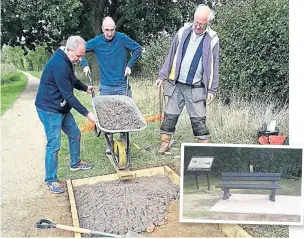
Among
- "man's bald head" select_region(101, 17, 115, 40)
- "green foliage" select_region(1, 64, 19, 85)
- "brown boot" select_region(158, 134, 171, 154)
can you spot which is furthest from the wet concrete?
"man's bald head" select_region(101, 17, 115, 40)

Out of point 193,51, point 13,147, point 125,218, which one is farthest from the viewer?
point 13,147

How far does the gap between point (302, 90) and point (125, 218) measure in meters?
1.59

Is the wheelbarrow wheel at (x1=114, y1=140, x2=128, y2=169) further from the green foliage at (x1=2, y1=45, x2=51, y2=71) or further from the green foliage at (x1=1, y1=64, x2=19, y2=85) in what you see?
the green foliage at (x1=1, y1=64, x2=19, y2=85)

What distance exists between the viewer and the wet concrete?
3721mm

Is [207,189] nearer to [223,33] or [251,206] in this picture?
[251,206]

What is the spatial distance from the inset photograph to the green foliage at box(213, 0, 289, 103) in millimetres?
861

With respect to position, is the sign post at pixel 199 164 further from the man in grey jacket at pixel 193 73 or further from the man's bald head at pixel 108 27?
the man's bald head at pixel 108 27

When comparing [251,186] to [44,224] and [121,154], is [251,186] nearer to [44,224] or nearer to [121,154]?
[121,154]

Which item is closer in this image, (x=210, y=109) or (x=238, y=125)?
(x=238, y=125)

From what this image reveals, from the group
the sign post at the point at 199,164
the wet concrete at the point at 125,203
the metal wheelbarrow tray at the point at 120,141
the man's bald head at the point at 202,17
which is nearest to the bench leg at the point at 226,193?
the sign post at the point at 199,164

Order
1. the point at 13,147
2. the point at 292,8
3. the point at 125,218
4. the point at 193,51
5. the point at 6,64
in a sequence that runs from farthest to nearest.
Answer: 1. the point at 13,147
2. the point at 6,64
3. the point at 193,51
4. the point at 125,218
5. the point at 292,8

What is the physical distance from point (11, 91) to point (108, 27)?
1027 mm

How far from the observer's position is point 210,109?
4.59 metres

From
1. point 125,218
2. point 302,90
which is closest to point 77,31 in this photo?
point 125,218
